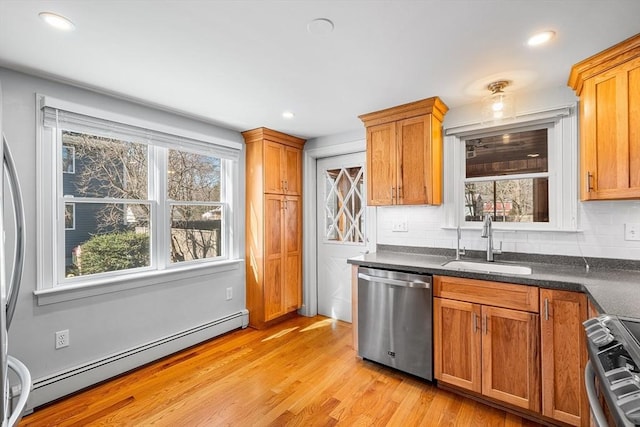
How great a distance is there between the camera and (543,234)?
243 cm

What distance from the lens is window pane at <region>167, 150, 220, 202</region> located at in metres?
3.03

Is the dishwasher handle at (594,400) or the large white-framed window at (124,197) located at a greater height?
the large white-framed window at (124,197)

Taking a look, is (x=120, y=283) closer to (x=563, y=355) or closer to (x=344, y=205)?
(x=344, y=205)

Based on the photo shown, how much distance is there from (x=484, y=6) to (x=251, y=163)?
2678mm

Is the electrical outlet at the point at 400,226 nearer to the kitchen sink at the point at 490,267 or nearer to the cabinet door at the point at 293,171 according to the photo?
the kitchen sink at the point at 490,267

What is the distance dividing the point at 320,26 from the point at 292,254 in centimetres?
273

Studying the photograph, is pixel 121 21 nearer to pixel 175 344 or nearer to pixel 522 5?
pixel 522 5

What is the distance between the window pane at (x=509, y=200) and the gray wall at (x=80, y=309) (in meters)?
2.74

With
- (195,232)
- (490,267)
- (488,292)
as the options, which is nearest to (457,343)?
(488,292)

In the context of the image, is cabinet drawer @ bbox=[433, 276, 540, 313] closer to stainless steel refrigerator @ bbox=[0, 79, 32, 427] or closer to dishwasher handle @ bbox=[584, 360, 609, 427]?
dishwasher handle @ bbox=[584, 360, 609, 427]

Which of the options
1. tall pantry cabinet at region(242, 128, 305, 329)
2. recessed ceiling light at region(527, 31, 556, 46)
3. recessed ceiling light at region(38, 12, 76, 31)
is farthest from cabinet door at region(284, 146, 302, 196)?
recessed ceiling light at region(527, 31, 556, 46)

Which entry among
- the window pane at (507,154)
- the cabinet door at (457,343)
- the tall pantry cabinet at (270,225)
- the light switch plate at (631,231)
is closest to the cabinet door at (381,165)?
the window pane at (507,154)

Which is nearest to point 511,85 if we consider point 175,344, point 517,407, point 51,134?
point 517,407

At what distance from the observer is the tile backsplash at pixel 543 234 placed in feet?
7.01
